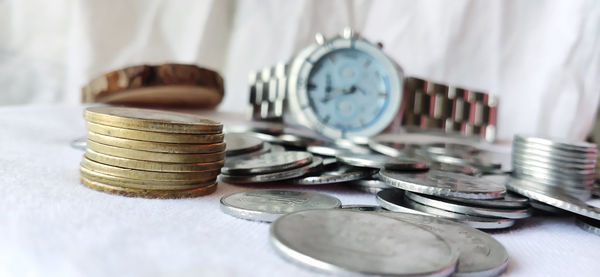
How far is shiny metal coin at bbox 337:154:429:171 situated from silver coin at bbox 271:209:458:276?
246 millimetres

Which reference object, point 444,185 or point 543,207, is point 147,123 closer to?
point 444,185

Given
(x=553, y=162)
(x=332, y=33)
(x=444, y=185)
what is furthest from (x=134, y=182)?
(x=332, y=33)

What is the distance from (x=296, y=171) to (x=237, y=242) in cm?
24

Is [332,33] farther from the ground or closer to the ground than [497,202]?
farther from the ground

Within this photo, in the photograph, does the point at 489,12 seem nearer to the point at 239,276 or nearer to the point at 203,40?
the point at 203,40

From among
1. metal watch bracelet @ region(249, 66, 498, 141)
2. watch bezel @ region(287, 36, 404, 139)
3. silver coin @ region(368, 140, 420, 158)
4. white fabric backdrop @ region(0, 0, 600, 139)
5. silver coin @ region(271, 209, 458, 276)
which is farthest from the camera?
white fabric backdrop @ region(0, 0, 600, 139)

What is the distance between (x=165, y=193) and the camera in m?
0.63

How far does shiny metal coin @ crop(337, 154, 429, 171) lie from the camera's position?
76 cm

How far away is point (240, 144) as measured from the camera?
883 mm

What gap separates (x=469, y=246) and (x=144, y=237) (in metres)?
0.30

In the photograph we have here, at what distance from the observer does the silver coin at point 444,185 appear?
0.62 m

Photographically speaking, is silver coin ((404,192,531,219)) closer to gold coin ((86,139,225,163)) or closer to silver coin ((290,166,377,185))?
silver coin ((290,166,377,185))

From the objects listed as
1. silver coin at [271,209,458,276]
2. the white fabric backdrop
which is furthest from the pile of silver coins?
the white fabric backdrop

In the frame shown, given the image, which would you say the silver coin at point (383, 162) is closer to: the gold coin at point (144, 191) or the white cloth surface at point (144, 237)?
the white cloth surface at point (144, 237)
